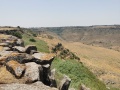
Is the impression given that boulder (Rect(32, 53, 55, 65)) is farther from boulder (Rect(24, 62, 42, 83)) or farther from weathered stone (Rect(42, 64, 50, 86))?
boulder (Rect(24, 62, 42, 83))

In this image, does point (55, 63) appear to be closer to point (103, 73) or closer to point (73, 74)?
point (73, 74)

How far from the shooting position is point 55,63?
27.9 m

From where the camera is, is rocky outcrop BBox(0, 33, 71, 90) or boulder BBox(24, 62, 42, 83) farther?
boulder BBox(24, 62, 42, 83)

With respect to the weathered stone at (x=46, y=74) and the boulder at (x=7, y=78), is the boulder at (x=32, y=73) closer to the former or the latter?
the boulder at (x=7, y=78)

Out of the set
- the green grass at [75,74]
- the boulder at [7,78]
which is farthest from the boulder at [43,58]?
the green grass at [75,74]

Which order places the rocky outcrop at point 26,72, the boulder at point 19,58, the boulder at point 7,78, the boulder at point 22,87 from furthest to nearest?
1. the boulder at point 19,58
2. the boulder at point 7,78
3. the rocky outcrop at point 26,72
4. the boulder at point 22,87

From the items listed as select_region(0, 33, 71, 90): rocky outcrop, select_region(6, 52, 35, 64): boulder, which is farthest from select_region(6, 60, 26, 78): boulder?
select_region(6, 52, 35, 64): boulder

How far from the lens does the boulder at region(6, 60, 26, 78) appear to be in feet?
54.5

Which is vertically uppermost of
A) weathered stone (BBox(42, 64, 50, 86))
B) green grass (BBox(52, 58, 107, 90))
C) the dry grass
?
weathered stone (BBox(42, 64, 50, 86))

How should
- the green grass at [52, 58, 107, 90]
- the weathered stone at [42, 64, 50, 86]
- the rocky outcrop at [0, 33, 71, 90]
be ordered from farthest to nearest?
the green grass at [52, 58, 107, 90] < the weathered stone at [42, 64, 50, 86] < the rocky outcrop at [0, 33, 71, 90]

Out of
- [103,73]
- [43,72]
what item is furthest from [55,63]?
[103,73]

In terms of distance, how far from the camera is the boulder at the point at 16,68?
16609 millimetres

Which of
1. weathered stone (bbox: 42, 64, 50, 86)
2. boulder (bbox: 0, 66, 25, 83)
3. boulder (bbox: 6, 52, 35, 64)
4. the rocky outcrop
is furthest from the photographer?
boulder (bbox: 6, 52, 35, 64)

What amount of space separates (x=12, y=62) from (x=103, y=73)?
3877cm
